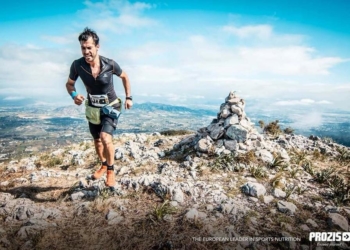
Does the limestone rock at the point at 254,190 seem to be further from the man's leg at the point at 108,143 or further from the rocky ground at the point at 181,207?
the man's leg at the point at 108,143

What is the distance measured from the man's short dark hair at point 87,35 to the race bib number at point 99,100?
142 cm

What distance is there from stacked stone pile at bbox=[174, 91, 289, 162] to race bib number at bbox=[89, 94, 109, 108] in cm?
502

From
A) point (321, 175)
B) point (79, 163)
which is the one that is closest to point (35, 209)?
point (79, 163)

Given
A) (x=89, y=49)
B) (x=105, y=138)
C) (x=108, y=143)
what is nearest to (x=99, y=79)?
(x=89, y=49)

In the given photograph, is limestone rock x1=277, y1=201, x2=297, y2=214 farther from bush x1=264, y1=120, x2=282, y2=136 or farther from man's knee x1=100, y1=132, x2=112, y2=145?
bush x1=264, y1=120, x2=282, y2=136

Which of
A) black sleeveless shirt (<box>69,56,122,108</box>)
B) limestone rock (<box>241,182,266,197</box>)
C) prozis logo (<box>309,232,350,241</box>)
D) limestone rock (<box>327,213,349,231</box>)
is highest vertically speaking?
black sleeveless shirt (<box>69,56,122,108</box>)

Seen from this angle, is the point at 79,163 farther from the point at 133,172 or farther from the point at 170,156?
the point at 170,156

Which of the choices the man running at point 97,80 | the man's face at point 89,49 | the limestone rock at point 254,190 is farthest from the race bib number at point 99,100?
the limestone rock at point 254,190

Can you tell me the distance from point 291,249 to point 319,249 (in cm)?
55

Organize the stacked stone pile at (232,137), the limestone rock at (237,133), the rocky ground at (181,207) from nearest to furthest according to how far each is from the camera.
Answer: the rocky ground at (181,207), the stacked stone pile at (232,137), the limestone rock at (237,133)

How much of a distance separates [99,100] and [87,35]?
168cm

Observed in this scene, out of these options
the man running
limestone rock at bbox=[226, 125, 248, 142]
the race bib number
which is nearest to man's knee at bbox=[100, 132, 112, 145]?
the man running

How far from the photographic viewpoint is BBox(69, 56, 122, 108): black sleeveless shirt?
6.02m

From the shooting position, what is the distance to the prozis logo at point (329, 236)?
15.2 ft
